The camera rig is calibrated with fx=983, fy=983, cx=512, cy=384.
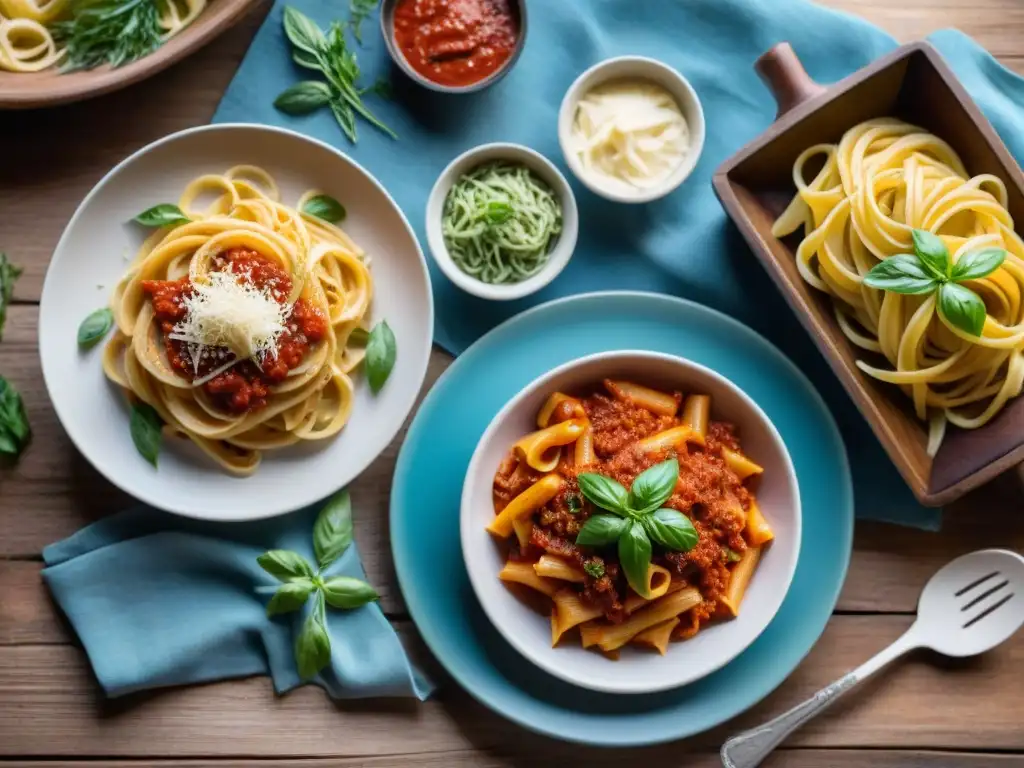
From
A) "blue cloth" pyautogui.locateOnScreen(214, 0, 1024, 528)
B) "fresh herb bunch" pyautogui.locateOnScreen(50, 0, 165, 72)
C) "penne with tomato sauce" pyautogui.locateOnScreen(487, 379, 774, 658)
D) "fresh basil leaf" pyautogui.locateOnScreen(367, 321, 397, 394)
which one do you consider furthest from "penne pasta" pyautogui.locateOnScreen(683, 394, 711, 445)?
"fresh herb bunch" pyautogui.locateOnScreen(50, 0, 165, 72)

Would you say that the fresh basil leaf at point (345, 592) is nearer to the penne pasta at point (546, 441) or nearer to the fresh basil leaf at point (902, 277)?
the penne pasta at point (546, 441)

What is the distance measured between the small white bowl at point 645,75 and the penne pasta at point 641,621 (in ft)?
4.61

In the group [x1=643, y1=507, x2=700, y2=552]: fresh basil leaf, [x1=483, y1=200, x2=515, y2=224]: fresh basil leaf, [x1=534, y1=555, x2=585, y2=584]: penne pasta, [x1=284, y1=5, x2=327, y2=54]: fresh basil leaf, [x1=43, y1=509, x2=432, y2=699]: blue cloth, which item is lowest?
[x1=43, y1=509, x2=432, y2=699]: blue cloth

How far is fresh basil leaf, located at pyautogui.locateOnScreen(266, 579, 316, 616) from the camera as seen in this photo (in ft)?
11.5

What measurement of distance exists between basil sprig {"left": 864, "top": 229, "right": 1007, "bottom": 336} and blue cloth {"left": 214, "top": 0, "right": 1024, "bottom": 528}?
1.90 feet

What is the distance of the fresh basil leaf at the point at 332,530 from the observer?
3549 millimetres

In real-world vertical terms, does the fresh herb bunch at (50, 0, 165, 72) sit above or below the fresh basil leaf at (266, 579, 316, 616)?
above

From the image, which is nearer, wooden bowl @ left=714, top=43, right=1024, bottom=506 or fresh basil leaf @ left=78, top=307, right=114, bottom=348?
wooden bowl @ left=714, top=43, right=1024, bottom=506

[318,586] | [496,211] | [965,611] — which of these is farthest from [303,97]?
[965,611]

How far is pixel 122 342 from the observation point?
3.48 m

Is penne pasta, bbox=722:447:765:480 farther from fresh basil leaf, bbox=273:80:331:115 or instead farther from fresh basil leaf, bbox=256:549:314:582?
fresh basil leaf, bbox=273:80:331:115

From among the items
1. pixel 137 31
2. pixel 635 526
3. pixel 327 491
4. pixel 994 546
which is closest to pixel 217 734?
pixel 327 491

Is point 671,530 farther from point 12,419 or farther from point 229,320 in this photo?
point 12,419

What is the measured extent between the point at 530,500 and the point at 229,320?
1.12 meters
